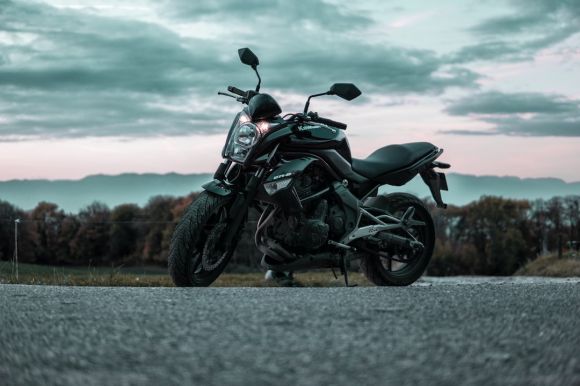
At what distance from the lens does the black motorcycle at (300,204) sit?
304 inches

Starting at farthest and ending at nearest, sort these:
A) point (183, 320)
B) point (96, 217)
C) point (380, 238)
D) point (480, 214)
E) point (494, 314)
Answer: point (480, 214), point (96, 217), point (380, 238), point (494, 314), point (183, 320)

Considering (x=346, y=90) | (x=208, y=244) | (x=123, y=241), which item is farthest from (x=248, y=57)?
(x=123, y=241)

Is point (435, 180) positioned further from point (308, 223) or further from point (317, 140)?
point (308, 223)

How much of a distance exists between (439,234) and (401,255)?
81426 millimetres

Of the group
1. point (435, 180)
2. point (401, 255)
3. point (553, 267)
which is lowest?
point (553, 267)

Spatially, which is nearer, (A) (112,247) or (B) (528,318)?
(B) (528,318)

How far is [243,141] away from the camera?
25.7 feet

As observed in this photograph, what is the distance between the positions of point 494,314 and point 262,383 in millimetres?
2144

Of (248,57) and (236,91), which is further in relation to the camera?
(236,91)

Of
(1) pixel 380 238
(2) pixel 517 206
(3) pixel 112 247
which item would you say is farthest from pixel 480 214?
(1) pixel 380 238

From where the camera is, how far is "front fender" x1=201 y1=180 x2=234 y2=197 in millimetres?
7574

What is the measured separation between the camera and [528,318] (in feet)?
15.9

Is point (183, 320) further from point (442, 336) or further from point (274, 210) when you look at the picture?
point (274, 210)

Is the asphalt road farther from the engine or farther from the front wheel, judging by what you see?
the engine
